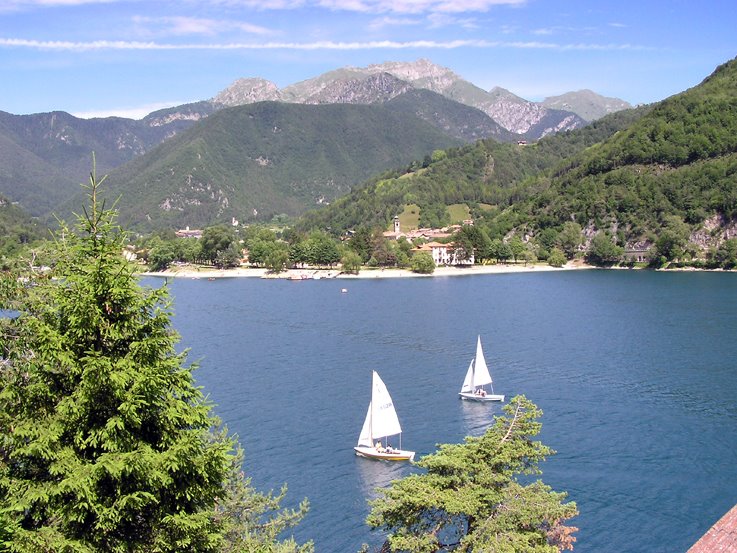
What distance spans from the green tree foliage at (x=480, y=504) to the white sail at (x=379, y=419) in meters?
20.7

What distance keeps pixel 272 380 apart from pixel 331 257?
114m

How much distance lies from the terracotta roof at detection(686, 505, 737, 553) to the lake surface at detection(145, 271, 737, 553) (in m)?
12.9

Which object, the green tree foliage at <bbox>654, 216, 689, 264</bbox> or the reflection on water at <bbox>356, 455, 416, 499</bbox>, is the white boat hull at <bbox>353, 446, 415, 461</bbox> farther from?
the green tree foliage at <bbox>654, 216, 689, 264</bbox>

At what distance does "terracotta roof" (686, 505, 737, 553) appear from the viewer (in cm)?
1906

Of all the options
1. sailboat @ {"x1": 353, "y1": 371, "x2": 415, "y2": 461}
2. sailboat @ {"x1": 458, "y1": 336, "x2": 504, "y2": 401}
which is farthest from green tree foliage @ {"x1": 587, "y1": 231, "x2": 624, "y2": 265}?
sailboat @ {"x1": 353, "y1": 371, "x2": 415, "y2": 461}

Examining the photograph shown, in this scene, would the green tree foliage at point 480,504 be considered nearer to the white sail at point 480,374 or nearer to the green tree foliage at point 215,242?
the white sail at point 480,374

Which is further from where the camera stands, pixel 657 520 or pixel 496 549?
pixel 657 520

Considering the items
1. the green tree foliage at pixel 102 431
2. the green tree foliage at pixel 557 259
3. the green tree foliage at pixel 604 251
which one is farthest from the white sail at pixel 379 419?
the green tree foliage at pixel 604 251

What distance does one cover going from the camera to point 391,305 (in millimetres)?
112875

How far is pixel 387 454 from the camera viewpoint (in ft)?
141

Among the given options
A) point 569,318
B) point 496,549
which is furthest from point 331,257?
point 496,549

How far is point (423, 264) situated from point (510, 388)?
107m

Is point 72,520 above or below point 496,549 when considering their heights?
above

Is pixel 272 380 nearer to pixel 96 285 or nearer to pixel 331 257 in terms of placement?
pixel 96 285
